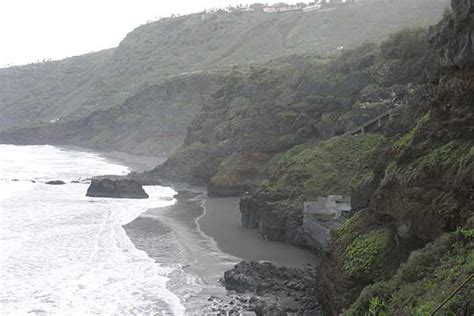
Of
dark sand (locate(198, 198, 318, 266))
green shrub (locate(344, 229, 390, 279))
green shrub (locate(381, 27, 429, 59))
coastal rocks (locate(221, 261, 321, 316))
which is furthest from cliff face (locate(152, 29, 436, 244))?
green shrub (locate(344, 229, 390, 279))

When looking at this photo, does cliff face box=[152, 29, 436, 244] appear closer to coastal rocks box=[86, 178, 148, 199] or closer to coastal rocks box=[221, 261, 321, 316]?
coastal rocks box=[221, 261, 321, 316]

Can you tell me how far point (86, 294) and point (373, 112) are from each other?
25.9 metres

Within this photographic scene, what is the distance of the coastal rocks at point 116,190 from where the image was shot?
177ft

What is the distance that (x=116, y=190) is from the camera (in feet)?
178

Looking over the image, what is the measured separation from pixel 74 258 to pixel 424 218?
65.5 feet

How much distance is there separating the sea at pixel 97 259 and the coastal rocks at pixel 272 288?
3.63 feet

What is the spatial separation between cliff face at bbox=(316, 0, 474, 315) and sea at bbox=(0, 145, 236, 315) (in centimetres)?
699

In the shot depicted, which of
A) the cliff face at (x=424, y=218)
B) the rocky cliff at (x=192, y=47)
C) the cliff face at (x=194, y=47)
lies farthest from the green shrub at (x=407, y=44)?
the rocky cliff at (x=192, y=47)

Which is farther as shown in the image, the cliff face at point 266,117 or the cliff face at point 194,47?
the cliff face at point 194,47

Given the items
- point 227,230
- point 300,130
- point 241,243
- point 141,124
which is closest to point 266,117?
point 300,130

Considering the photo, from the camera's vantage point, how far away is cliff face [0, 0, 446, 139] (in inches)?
4596

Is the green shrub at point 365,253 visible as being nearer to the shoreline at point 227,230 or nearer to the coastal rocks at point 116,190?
the shoreline at point 227,230

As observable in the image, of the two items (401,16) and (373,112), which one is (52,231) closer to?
(373,112)

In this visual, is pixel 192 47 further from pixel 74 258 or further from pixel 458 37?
pixel 458 37
